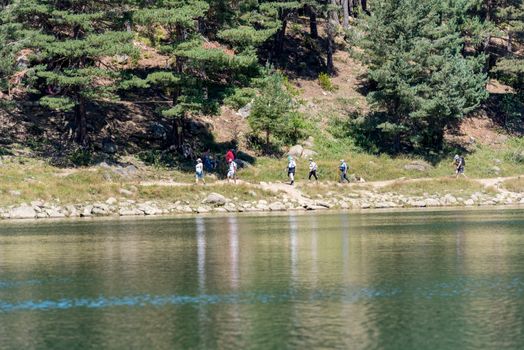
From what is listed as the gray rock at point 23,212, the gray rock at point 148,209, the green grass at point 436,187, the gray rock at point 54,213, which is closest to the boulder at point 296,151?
the green grass at point 436,187

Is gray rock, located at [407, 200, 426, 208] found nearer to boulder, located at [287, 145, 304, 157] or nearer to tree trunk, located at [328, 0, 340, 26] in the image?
boulder, located at [287, 145, 304, 157]

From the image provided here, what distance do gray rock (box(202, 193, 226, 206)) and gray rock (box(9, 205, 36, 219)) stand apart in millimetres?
11496

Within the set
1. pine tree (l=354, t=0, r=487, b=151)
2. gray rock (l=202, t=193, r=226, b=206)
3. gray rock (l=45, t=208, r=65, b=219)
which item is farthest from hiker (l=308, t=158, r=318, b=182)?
gray rock (l=45, t=208, r=65, b=219)

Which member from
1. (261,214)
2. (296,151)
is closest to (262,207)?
(261,214)

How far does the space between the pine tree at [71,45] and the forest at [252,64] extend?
106 millimetres

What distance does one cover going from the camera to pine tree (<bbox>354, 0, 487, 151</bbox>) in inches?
2985

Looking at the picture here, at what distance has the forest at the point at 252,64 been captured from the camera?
2589 inches

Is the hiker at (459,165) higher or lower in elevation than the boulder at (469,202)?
higher

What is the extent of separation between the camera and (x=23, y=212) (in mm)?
→ 59031

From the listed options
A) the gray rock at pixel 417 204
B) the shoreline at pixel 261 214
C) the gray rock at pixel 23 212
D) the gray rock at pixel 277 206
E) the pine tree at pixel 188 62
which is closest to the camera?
the shoreline at pixel 261 214

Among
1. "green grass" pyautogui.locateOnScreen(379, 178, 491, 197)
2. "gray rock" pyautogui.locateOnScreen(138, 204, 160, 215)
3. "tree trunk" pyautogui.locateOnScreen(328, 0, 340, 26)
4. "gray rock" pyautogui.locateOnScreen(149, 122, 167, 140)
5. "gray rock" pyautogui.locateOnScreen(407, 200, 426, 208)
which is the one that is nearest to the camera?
"gray rock" pyautogui.locateOnScreen(138, 204, 160, 215)

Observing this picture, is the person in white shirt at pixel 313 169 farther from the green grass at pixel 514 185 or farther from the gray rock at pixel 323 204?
the green grass at pixel 514 185

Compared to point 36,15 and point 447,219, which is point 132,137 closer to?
point 36,15

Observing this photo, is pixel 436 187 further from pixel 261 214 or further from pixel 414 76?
pixel 261 214
